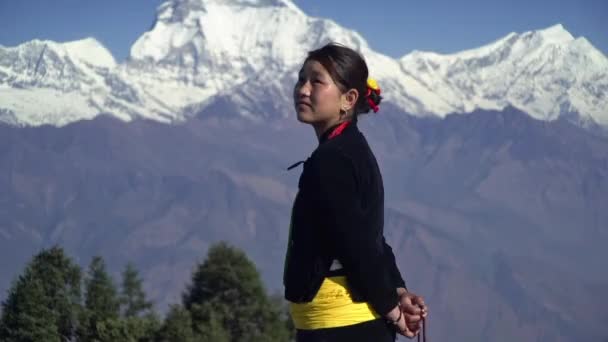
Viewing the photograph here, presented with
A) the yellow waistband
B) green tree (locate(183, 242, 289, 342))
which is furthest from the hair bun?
green tree (locate(183, 242, 289, 342))

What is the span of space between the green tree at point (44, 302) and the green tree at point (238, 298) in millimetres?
5101

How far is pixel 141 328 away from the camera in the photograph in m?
30.0

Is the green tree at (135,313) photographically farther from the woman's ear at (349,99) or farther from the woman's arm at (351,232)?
the woman's arm at (351,232)

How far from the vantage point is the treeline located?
1144 inches

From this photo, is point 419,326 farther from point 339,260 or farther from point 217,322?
point 217,322

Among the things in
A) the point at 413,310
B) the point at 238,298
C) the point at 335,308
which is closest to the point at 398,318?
the point at 413,310

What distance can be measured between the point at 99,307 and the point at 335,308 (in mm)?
31408

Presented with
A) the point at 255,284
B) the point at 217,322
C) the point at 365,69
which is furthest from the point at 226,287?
the point at 365,69

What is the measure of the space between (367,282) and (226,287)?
3314 cm

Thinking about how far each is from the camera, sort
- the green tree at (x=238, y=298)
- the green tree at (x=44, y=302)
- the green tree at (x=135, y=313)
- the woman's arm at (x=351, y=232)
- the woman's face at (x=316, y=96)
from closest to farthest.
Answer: the woman's arm at (x=351, y=232), the woman's face at (x=316, y=96), the green tree at (x=44, y=302), the green tree at (x=135, y=313), the green tree at (x=238, y=298)

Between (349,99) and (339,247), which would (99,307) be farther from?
(339,247)

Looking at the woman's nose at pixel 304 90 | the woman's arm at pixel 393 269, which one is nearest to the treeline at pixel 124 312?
the woman's arm at pixel 393 269

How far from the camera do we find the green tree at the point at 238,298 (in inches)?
1465

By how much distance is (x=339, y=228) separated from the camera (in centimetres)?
499
